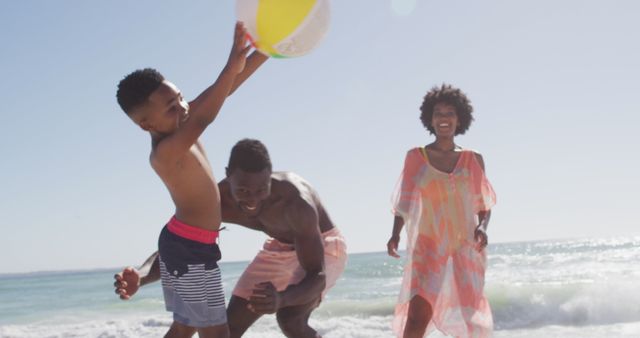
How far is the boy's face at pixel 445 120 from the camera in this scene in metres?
5.38

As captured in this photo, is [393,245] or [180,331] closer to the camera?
[180,331]

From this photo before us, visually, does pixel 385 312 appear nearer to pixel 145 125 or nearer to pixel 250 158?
pixel 250 158

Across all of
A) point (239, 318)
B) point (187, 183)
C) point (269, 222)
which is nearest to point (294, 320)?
point (239, 318)

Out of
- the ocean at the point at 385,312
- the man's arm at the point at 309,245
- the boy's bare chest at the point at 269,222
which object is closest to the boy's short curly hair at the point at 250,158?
the man's arm at the point at 309,245

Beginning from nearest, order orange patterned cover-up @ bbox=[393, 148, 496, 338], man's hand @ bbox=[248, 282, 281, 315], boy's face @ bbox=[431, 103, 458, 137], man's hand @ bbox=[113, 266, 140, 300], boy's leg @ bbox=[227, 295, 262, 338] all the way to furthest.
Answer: man's hand @ bbox=[248, 282, 281, 315]
man's hand @ bbox=[113, 266, 140, 300]
boy's leg @ bbox=[227, 295, 262, 338]
orange patterned cover-up @ bbox=[393, 148, 496, 338]
boy's face @ bbox=[431, 103, 458, 137]

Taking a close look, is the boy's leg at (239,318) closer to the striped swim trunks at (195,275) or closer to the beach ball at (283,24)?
the striped swim trunks at (195,275)

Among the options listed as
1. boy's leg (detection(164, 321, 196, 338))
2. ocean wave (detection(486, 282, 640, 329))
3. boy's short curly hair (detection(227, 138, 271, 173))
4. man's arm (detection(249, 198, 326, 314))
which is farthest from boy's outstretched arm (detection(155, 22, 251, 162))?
ocean wave (detection(486, 282, 640, 329))

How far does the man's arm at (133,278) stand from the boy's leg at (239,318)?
0.58 m

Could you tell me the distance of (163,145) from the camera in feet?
10.5

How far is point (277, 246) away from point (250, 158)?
91 centimetres

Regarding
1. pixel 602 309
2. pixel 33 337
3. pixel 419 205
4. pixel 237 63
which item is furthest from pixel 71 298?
pixel 237 63

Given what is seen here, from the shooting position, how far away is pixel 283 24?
3525mm

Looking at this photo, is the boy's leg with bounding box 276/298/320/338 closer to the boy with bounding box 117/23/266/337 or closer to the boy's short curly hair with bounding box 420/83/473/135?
the boy with bounding box 117/23/266/337

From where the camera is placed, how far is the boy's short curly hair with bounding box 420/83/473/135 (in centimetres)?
Answer: 553
